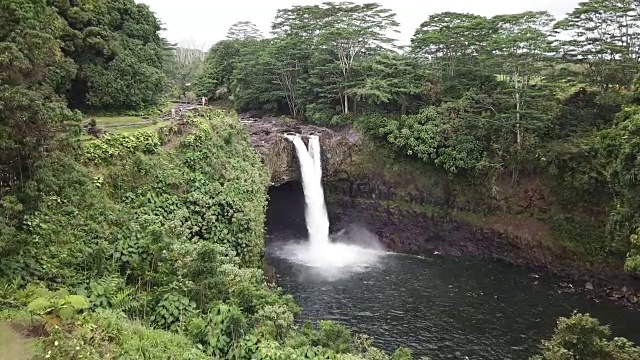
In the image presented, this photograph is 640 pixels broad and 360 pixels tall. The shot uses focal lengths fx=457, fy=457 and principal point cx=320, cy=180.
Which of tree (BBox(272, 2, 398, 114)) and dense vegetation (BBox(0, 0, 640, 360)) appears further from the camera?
tree (BBox(272, 2, 398, 114))

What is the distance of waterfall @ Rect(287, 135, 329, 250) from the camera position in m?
28.7

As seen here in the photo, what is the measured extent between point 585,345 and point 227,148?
15.5 m

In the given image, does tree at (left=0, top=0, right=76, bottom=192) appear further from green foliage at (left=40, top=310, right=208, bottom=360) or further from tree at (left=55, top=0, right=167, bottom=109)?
tree at (left=55, top=0, right=167, bottom=109)

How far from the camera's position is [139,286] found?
11.0m

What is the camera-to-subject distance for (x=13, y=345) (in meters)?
7.73

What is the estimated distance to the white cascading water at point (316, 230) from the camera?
26750mm

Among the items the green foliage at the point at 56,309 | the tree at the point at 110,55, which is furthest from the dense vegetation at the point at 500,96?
the green foliage at the point at 56,309

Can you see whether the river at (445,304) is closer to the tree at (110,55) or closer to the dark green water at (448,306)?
the dark green water at (448,306)

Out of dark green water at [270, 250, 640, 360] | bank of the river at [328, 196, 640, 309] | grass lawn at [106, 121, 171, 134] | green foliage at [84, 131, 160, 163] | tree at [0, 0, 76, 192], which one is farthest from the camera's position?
bank of the river at [328, 196, 640, 309]

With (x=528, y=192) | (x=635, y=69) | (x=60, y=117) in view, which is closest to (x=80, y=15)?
(x=60, y=117)

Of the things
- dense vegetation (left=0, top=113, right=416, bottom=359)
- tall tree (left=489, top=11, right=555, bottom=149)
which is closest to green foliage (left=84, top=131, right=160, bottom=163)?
dense vegetation (left=0, top=113, right=416, bottom=359)

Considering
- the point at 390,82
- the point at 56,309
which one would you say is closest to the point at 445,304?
the point at 390,82

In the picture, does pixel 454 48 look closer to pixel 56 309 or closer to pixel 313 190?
pixel 313 190

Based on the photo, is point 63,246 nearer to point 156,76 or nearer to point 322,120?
point 156,76
